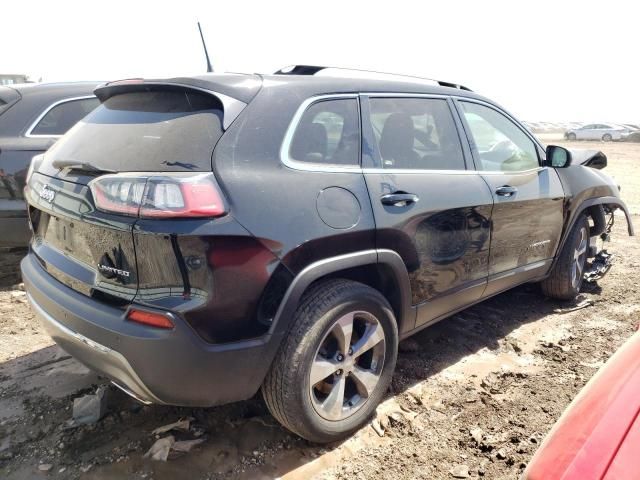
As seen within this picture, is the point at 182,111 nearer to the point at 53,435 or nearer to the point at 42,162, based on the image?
the point at 42,162

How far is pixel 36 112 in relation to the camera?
14.6 feet

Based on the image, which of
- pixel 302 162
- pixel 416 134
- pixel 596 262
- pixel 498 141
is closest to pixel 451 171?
pixel 416 134

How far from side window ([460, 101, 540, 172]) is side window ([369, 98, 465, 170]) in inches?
9.3

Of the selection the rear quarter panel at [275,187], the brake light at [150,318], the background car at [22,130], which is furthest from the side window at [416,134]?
the background car at [22,130]

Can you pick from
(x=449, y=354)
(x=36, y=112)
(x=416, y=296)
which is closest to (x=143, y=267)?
(x=416, y=296)

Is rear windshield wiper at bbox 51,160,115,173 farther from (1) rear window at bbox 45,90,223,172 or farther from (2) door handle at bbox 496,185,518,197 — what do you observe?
(2) door handle at bbox 496,185,518,197

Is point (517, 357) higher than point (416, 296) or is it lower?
lower

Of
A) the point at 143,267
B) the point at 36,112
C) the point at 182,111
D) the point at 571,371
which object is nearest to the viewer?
the point at 143,267

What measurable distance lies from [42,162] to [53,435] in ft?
4.74

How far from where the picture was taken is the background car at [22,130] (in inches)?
165

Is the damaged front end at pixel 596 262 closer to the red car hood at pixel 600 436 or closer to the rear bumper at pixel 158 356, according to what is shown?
the red car hood at pixel 600 436

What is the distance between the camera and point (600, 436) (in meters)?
1.28

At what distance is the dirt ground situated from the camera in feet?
7.68

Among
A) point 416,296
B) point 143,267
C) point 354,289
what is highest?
point 143,267
